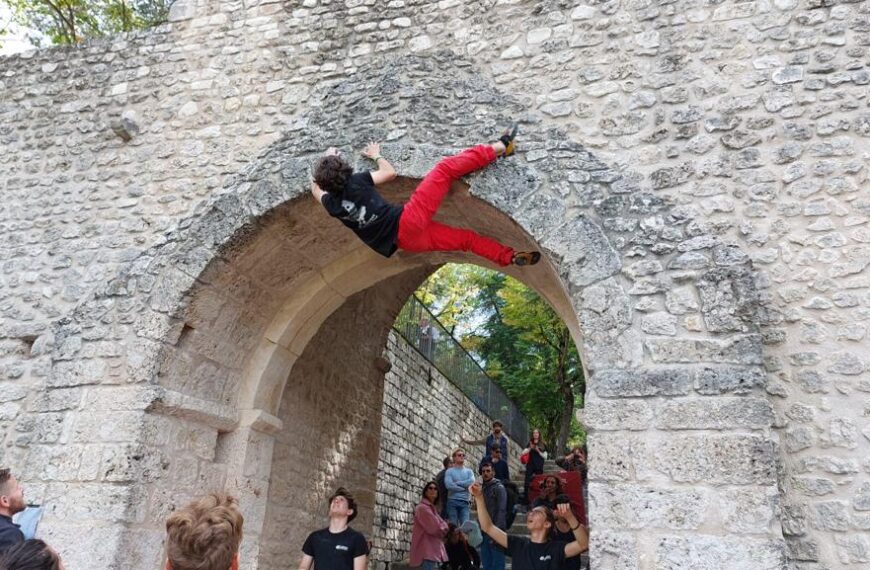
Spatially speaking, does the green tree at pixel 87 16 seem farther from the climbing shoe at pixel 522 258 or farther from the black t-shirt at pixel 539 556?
the black t-shirt at pixel 539 556

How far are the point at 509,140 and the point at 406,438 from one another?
5.97m

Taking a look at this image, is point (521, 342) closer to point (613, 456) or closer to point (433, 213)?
point (433, 213)

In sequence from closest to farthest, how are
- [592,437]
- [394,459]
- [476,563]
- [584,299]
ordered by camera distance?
[592,437] < [584,299] < [476,563] < [394,459]

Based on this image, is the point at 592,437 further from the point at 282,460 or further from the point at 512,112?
the point at 282,460

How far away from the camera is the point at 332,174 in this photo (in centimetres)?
396

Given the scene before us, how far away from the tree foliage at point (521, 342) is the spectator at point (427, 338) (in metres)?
4.48

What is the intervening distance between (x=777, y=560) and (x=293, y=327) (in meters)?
3.62

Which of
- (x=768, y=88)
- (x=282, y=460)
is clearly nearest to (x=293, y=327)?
(x=282, y=460)

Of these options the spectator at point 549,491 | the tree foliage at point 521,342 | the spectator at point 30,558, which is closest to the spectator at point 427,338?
the tree foliage at point 521,342

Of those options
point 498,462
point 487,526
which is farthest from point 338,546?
point 498,462

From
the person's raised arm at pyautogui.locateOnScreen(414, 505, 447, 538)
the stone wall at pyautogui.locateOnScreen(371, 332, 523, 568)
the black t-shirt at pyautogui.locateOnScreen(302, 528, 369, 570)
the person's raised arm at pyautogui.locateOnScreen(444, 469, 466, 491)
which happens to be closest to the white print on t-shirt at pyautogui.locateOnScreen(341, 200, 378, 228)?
the black t-shirt at pyautogui.locateOnScreen(302, 528, 369, 570)

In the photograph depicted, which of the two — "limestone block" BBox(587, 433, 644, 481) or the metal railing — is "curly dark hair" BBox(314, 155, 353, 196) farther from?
the metal railing

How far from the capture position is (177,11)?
215 inches

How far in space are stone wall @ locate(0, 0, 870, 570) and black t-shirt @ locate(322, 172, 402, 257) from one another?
1.32 ft
